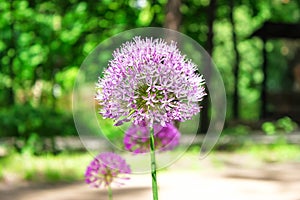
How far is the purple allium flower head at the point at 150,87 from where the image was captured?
110 inches

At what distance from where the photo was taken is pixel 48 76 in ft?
50.3

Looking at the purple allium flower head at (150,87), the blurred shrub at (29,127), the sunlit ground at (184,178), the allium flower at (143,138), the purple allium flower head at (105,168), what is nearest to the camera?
the purple allium flower head at (150,87)

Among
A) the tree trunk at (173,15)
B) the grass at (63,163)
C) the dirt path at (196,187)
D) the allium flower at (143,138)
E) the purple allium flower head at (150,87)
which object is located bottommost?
the dirt path at (196,187)

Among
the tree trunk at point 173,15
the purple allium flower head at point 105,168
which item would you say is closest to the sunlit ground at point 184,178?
the tree trunk at point 173,15

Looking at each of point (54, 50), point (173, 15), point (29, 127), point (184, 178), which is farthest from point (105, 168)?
point (54, 50)

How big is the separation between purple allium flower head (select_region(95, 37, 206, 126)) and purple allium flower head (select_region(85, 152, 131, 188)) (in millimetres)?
879

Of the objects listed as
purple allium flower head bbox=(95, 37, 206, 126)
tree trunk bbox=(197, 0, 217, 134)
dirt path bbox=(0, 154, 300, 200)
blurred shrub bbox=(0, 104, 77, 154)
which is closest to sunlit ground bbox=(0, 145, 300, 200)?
dirt path bbox=(0, 154, 300, 200)

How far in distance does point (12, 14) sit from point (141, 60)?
1145 cm

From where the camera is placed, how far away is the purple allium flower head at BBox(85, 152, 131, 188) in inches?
146

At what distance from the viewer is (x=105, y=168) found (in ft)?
12.6

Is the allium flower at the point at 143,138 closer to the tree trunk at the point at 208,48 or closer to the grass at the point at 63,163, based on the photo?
the grass at the point at 63,163

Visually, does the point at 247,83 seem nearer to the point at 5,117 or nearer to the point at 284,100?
the point at 284,100

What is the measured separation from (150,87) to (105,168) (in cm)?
120

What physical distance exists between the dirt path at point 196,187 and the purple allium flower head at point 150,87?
507cm
